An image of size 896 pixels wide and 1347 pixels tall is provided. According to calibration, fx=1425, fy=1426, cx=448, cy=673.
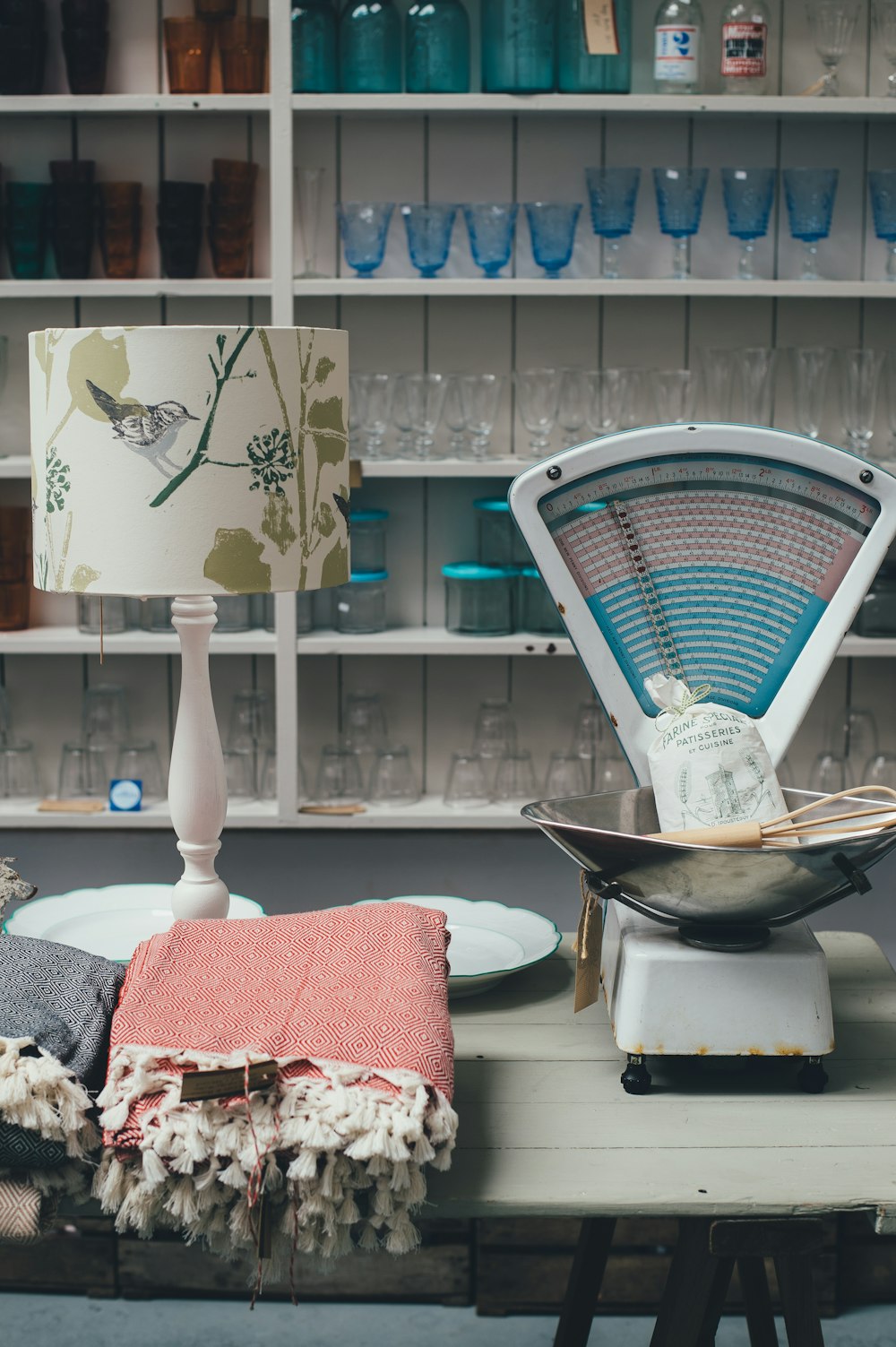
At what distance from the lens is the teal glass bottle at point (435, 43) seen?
97.3 inches

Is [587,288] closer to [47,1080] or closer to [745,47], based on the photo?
[745,47]

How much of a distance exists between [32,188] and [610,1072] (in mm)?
2002

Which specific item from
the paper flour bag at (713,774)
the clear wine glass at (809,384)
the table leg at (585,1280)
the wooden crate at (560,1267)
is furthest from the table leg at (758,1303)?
the clear wine glass at (809,384)

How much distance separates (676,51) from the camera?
2.43m

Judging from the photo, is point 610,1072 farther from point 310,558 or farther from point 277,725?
point 277,725

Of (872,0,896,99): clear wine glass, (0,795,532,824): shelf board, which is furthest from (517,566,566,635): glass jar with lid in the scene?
(872,0,896,99): clear wine glass

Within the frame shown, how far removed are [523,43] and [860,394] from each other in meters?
0.84

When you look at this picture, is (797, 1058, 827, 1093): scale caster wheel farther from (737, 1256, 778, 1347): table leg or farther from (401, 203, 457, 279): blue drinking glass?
(401, 203, 457, 279): blue drinking glass

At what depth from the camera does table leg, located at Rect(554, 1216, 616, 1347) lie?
147cm

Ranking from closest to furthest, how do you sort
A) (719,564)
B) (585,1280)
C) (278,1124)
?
(278,1124), (719,564), (585,1280)

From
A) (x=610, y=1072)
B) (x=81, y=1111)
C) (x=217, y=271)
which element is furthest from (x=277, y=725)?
(x=81, y=1111)

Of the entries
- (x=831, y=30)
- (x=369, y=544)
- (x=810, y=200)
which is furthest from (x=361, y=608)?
(x=831, y=30)

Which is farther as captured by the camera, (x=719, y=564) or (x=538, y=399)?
(x=538, y=399)

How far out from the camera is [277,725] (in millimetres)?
2551
